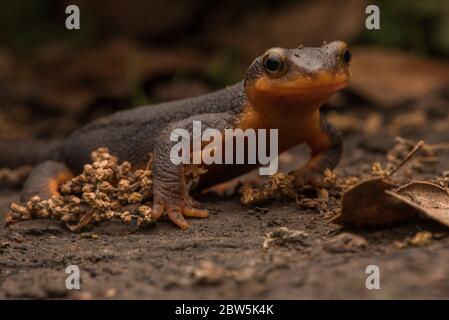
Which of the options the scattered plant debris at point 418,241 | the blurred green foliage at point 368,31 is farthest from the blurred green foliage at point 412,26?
the scattered plant debris at point 418,241

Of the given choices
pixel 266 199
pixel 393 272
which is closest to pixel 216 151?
pixel 266 199

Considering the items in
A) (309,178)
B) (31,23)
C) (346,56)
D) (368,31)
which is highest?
(31,23)

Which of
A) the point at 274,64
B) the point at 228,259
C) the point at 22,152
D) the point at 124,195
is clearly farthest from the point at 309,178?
the point at 22,152

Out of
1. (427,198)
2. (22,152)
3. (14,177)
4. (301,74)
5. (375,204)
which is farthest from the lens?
(22,152)

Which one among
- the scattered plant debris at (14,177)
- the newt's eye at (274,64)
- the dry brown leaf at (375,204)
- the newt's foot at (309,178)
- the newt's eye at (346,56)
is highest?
the newt's eye at (346,56)

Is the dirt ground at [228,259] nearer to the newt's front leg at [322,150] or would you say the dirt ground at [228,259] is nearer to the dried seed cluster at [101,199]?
the dried seed cluster at [101,199]
